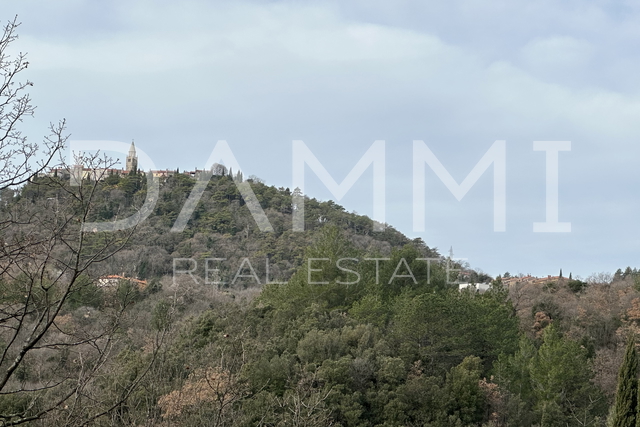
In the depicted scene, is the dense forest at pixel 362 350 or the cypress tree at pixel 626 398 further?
the dense forest at pixel 362 350

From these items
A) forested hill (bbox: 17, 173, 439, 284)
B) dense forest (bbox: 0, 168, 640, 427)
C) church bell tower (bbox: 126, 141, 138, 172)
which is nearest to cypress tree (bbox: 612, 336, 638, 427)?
dense forest (bbox: 0, 168, 640, 427)

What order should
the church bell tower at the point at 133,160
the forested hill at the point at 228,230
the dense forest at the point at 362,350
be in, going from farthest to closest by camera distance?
1. the forested hill at the point at 228,230
2. the dense forest at the point at 362,350
3. the church bell tower at the point at 133,160

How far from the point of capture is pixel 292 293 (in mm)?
28609

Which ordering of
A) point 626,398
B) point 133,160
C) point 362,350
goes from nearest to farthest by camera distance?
point 626,398
point 362,350
point 133,160

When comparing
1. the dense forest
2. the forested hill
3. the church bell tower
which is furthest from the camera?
the forested hill

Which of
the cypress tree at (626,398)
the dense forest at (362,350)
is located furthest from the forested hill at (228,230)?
the cypress tree at (626,398)

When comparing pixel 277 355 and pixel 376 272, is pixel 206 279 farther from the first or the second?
pixel 277 355

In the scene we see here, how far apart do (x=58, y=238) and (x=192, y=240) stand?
1687 inches

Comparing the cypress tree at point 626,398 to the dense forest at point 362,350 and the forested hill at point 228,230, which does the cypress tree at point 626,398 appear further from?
the forested hill at point 228,230

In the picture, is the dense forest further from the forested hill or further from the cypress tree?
the forested hill

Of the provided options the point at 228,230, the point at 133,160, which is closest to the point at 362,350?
the point at 133,160

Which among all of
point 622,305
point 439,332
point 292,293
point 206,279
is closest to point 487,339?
point 439,332

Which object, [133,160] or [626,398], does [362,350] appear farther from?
[133,160]

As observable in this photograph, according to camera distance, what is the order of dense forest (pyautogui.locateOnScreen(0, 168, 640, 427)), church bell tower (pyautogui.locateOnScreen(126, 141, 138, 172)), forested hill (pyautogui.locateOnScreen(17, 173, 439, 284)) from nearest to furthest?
church bell tower (pyautogui.locateOnScreen(126, 141, 138, 172)) → dense forest (pyautogui.locateOnScreen(0, 168, 640, 427)) → forested hill (pyautogui.locateOnScreen(17, 173, 439, 284))
